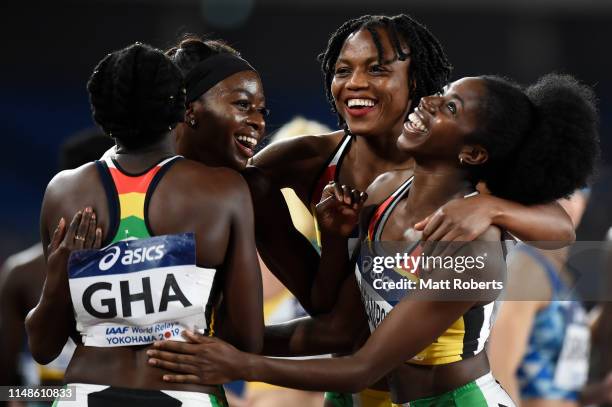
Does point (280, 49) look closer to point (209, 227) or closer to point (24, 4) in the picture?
point (24, 4)

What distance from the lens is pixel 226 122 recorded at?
11.3 ft

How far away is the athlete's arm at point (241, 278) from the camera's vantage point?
2.92m

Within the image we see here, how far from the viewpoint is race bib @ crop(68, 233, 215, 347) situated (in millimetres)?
2807

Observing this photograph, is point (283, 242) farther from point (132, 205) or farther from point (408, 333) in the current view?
point (132, 205)

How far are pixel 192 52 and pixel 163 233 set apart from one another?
0.98 metres

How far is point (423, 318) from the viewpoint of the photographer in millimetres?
2988

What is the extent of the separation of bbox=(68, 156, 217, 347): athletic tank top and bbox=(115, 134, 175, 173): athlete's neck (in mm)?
47

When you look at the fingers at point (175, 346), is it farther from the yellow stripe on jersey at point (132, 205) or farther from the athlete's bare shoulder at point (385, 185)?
the athlete's bare shoulder at point (385, 185)

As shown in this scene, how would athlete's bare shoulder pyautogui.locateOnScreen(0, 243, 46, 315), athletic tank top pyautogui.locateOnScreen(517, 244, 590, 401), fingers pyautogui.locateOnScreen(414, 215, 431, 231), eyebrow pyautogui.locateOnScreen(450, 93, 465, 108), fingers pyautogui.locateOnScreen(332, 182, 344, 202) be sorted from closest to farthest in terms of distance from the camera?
fingers pyautogui.locateOnScreen(414, 215, 431, 231)
eyebrow pyautogui.locateOnScreen(450, 93, 465, 108)
fingers pyautogui.locateOnScreen(332, 182, 344, 202)
athlete's bare shoulder pyautogui.locateOnScreen(0, 243, 46, 315)
athletic tank top pyautogui.locateOnScreen(517, 244, 590, 401)

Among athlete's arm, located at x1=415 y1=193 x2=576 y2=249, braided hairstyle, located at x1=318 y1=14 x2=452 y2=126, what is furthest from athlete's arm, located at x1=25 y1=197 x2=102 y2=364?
braided hairstyle, located at x1=318 y1=14 x2=452 y2=126

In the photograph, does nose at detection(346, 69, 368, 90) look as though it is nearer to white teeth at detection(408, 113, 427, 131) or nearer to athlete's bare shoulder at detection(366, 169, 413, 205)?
athlete's bare shoulder at detection(366, 169, 413, 205)

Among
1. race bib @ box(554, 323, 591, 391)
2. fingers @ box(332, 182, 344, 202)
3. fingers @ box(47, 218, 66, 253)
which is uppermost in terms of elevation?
fingers @ box(332, 182, 344, 202)

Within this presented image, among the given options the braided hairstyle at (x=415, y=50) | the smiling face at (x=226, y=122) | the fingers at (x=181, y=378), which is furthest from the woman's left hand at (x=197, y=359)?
the braided hairstyle at (x=415, y=50)

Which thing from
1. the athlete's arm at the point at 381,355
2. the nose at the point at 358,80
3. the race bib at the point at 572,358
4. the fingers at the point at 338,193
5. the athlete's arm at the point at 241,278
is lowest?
the race bib at the point at 572,358
